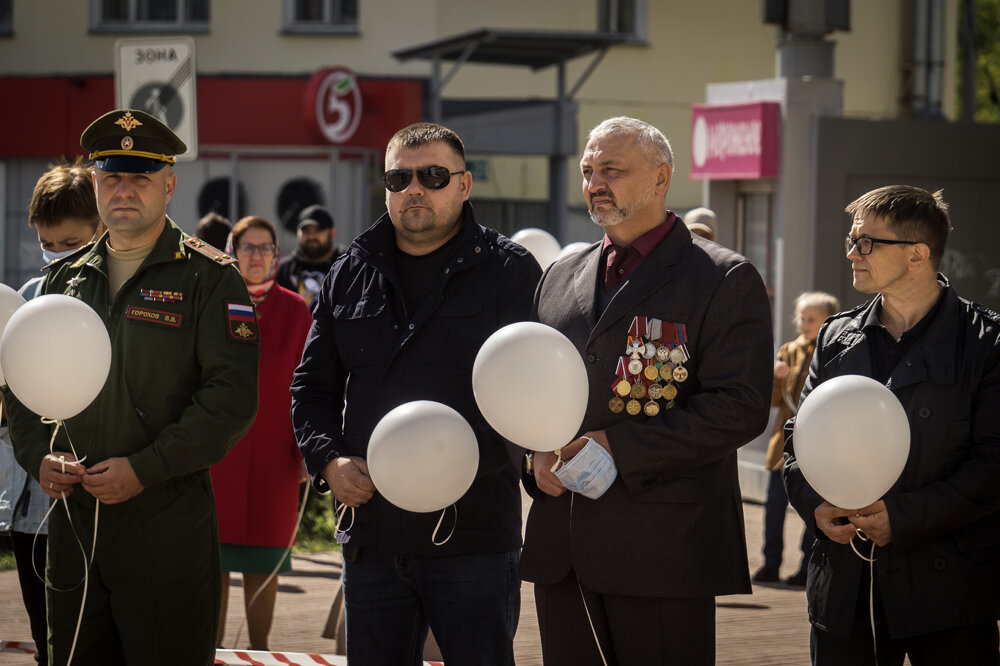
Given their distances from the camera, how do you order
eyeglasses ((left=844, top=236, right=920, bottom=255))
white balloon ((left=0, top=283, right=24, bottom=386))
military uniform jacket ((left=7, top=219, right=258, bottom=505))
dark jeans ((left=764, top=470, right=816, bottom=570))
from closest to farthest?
eyeglasses ((left=844, top=236, right=920, bottom=255)) → military uniform jacket ((left=7, top=219, right=258, bottom=505)) → white balloon ((left=0, top=283, right=24, bottom=386)) → dark jeans ((left=764, top=470, right=816, bottom=570))

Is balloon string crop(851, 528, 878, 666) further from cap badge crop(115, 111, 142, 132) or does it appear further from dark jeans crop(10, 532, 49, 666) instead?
dark jeans crop(10, 532, 49, 666)

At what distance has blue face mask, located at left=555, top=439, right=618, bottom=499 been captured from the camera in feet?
12.0

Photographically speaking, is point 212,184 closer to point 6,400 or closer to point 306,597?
point 306,597

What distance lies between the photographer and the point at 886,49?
23.3 m

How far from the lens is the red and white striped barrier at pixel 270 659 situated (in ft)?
16.6

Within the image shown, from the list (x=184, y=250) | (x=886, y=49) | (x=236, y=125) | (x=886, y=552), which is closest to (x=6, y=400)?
(x=184, y=250)

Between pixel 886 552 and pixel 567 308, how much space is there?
115 cm

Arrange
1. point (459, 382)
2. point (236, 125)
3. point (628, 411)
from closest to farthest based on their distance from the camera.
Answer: point (628, 411) → point (459, 382) → point (236, 125)

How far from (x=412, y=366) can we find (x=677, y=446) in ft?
2.90

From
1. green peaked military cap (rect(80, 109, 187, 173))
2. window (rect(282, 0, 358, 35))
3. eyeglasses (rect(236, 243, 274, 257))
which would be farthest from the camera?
window (rect(282, 0, 358, 35))

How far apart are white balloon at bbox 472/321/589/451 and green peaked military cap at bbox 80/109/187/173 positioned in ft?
4.37

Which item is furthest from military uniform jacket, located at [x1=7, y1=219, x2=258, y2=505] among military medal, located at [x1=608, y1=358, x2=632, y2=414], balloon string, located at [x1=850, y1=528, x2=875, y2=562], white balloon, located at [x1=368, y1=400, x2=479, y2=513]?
balloon string, located at [x1=850, y1=528, x2=875, y2=562]

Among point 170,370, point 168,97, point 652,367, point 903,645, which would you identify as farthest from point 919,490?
point 168,97

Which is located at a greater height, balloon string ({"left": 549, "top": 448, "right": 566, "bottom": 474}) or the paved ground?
balloon string ({"left": 549, "top": 448, "right": 566, "bottom": 474})
